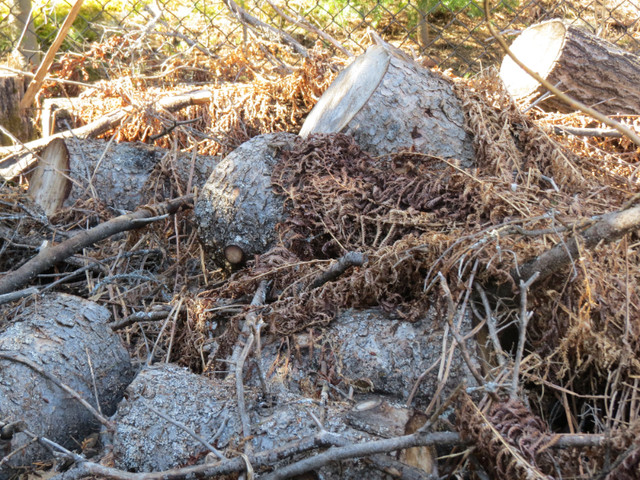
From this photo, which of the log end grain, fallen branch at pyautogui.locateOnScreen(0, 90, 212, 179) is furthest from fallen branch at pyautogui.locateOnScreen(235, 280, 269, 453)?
the log end grain

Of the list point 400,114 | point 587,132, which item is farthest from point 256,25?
point 587,132

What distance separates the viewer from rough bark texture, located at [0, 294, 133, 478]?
2309 millimetres

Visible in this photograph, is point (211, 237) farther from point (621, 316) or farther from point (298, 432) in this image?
point (621, 316)

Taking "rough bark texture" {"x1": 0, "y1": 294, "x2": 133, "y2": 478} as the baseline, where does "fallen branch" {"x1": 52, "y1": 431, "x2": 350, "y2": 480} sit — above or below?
above

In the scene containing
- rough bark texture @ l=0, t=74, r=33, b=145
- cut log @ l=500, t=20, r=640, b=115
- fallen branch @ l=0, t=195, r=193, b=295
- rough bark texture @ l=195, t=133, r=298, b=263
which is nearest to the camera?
fallen branch @ l=0, t=195, r=193, b=295

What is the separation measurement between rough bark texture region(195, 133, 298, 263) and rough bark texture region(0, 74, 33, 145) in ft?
8.03

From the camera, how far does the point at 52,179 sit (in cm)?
410

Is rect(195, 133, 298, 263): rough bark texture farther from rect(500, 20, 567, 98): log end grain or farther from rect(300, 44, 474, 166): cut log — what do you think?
rect(500, 20, 567, 98): log end grain

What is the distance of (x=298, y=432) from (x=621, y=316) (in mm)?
1122

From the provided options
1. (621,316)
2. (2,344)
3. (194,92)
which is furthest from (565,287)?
(194,92)

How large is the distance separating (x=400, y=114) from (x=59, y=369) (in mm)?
1995

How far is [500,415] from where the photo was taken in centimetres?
183

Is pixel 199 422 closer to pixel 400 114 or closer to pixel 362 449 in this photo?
pixel 362 449

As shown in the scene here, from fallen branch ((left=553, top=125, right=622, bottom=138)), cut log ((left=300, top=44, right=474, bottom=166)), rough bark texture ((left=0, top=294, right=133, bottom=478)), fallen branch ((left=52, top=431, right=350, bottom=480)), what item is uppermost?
cut log ((left=300, top=44, right=474, bottom=166))
